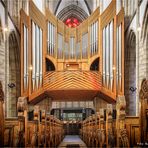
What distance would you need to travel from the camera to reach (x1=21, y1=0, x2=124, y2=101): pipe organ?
20594 mm

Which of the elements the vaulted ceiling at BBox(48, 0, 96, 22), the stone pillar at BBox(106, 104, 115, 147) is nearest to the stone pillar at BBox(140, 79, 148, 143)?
the stone pillar at BBox(106, 104, 115, 147)

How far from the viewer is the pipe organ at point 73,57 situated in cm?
2059

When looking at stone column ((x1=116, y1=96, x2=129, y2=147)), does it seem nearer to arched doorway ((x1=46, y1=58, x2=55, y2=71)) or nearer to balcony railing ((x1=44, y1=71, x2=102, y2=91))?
balcony railing ((x1=44, y1=71, x2=102, y2=91))

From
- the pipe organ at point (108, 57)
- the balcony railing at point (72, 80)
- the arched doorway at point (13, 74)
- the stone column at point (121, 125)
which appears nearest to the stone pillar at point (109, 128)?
the stone column at point (121, 125)

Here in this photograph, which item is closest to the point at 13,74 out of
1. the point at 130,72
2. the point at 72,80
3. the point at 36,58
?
the point at 36,58

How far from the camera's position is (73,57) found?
23.7 m

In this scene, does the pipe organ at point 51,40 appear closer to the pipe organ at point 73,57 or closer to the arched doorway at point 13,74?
the pipe organ at point 73,57

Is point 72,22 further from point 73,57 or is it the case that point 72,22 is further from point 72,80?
point 72,80

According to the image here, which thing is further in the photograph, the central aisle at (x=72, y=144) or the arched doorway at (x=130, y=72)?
the arched doorway at (x=130, y=72)

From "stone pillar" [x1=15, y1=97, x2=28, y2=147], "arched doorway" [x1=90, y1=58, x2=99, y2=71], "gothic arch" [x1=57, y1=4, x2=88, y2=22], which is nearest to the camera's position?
"stone pillar" [x1=15, y1=97, x2=28, y2=147]

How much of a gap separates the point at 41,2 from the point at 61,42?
3611 mm

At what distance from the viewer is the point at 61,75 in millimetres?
21469

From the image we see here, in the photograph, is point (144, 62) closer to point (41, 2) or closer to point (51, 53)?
point (51, 53)

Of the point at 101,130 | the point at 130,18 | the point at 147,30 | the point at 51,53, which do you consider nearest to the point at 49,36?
the point at 51,53
